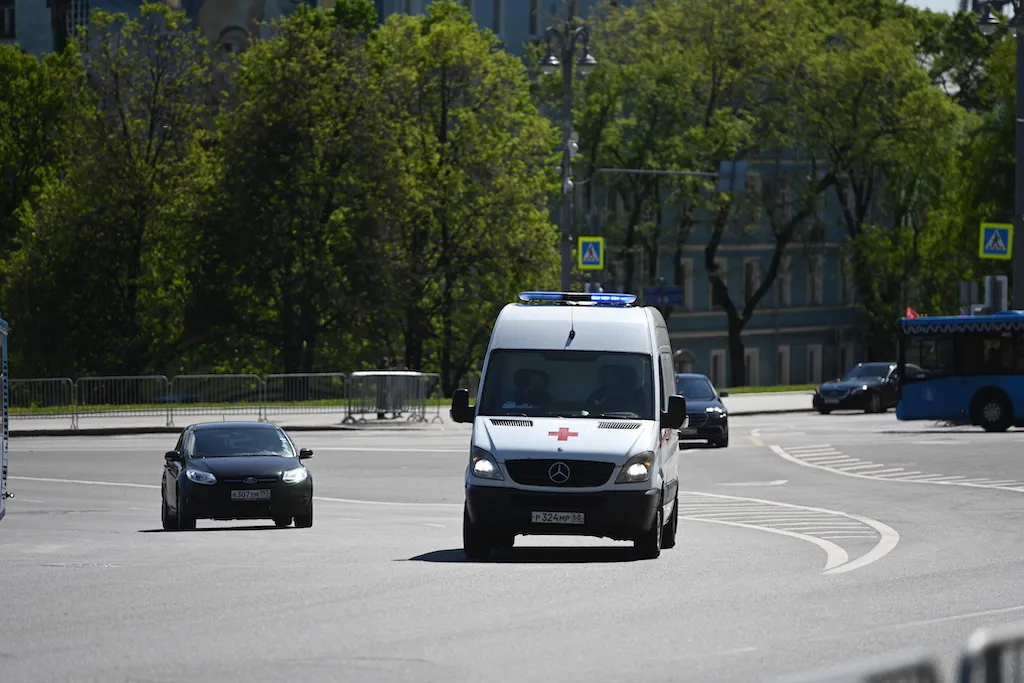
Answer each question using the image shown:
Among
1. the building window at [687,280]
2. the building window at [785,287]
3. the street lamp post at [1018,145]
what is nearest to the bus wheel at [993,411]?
the street lamp post at [1018,145]

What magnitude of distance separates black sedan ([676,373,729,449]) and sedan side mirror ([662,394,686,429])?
2145cm

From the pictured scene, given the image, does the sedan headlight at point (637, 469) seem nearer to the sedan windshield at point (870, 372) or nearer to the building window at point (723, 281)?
the sedan windshield at point (870, 372)

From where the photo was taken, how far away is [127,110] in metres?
65.8

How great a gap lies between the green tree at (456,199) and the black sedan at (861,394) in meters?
11.5

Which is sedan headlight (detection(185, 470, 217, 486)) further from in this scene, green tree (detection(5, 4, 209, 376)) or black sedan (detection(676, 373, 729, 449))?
green tree (detection(5, 4, 209, 376))

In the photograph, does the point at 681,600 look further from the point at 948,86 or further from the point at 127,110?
the point at 948,86

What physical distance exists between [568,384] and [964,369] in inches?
1201

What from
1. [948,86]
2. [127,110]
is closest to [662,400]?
[127,110]

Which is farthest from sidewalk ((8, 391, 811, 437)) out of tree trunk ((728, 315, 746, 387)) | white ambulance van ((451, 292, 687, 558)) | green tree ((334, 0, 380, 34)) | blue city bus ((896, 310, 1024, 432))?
tree trunk ((728, 315, 746, 387))

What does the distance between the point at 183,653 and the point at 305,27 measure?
57024 millimetres

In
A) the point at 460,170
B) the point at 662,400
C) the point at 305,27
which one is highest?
the point at 305,27

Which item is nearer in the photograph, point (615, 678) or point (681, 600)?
point (615, 678)

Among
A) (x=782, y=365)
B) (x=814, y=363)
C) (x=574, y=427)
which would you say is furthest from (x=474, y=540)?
(x=814, y=363)

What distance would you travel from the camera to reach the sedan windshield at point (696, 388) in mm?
40969
